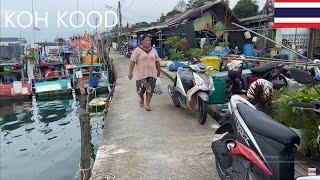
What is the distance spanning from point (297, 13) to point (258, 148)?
1.82 m

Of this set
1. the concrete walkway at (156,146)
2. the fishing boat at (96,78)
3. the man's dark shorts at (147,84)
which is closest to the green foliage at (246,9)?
the fishing boat at (96,78)

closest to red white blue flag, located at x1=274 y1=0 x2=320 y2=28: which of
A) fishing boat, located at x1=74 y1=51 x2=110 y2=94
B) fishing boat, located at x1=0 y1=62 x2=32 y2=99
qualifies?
fishing boat, located at x1=74 y1=51 x2=110 y2=94

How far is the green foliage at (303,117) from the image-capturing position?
3.77 m

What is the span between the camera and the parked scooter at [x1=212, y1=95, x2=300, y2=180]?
2611 mm

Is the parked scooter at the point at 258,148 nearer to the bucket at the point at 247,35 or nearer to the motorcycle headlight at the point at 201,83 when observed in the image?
the motorcycle headlight at the point at 201,83

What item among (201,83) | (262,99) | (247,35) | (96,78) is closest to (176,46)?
(247,35)

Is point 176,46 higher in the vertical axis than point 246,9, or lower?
lower

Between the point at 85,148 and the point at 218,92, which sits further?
the point at 218,92

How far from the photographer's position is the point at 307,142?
395 centimetres

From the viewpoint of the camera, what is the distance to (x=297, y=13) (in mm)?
3891

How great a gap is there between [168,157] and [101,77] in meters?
15.9

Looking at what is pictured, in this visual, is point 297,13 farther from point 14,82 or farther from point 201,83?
point 14,82

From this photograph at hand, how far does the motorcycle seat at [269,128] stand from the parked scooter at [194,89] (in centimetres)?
312

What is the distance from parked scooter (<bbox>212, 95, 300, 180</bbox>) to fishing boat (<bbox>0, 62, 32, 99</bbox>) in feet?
61.8
